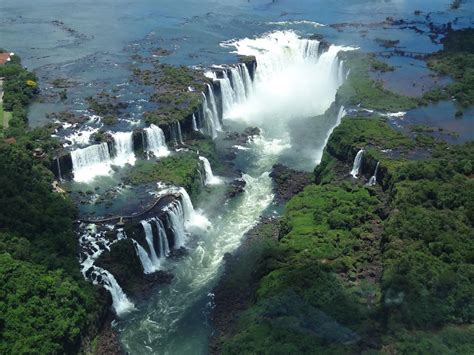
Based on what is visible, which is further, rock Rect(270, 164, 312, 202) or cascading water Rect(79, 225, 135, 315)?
rock Rect(270, 164, 312, 202)

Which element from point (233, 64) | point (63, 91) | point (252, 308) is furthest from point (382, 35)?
point (252, 308)

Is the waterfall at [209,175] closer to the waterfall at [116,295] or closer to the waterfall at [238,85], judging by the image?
the waterfall at [116,295]

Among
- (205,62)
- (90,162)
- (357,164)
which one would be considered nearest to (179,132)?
(90,162)

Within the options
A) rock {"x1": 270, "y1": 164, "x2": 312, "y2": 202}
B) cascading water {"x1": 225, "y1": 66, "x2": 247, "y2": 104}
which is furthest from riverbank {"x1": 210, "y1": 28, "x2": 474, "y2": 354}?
cascading water {"x1": 225, "y1": 66, "x2": 247, "y2": 104}

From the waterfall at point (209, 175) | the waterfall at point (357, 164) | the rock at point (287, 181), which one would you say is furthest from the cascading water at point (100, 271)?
the waterfall at point (357, 164)

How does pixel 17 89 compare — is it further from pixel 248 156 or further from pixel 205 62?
pixel 248 156

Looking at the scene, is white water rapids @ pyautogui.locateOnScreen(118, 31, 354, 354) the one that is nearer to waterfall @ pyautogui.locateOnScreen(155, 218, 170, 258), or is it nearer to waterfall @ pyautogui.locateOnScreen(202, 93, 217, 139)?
waterfall @ pyautogui.locateOnScreen(155, 218, 170, 258)
